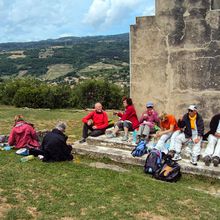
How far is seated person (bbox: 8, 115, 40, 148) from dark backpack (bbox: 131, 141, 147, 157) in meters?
3.01

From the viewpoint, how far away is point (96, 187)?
701 centimetres

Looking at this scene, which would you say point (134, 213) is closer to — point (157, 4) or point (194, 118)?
point (194, 118)

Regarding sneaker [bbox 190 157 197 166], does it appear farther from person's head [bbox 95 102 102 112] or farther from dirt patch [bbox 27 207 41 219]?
dirt patch [bbox 27 207 41 219]

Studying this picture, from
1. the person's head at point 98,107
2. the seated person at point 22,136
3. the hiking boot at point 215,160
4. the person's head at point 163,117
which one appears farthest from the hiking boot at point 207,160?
the seated person at point 22,136

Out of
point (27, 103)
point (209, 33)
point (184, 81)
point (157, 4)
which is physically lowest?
point (27, 103)

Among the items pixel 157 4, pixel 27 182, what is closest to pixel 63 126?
pixel 27 182

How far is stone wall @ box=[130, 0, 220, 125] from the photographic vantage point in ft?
31.3

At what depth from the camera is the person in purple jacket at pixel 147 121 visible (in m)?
9.67

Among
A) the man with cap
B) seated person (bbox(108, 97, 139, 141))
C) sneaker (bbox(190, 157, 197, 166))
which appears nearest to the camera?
sneaker (bbox(190, 157, 197, 166))

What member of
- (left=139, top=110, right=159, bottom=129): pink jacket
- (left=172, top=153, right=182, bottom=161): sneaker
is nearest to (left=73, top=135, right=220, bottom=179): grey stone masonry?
(left=172, top=153, right=182, bottom=161): sneaker

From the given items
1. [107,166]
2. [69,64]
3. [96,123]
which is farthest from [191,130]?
[69,64]

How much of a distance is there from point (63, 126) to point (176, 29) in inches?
170

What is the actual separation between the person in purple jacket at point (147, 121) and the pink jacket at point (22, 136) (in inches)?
122

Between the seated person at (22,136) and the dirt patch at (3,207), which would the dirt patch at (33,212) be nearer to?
the dirt patch at (3,207)
